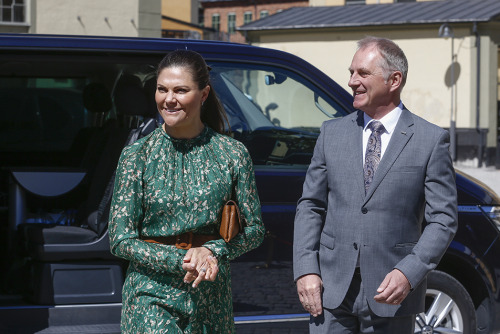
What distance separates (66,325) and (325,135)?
1993 mm

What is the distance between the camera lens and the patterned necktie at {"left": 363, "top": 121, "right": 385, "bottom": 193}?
3.38m

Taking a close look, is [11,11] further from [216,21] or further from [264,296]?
[216,21]

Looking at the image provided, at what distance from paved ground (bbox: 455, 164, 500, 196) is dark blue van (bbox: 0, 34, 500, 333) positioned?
1321cm

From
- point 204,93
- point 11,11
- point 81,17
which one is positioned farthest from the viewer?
point 81,17

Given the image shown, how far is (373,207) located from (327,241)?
0.79 feet

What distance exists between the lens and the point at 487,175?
72.4 ft

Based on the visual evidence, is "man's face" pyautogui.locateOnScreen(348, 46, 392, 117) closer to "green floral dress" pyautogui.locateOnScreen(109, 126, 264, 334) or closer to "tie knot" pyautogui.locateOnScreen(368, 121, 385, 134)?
"tie knot" pyautogui.locateOnScreen(368, 121, 385, 134)

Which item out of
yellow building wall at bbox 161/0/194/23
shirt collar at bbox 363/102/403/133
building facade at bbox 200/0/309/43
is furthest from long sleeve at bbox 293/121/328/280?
building facade at bbox 200/0/309/43

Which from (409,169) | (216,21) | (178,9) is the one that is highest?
(216,21)

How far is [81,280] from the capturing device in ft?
16.1

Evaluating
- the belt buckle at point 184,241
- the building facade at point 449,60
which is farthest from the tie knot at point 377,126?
the building facade at point 449,60

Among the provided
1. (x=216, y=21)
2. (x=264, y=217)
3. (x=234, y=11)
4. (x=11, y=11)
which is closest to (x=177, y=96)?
(x=264, y=217)

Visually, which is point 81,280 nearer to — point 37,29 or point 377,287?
point 377,287

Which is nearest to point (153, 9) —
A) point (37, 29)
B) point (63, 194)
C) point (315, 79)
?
point (37, 29)
